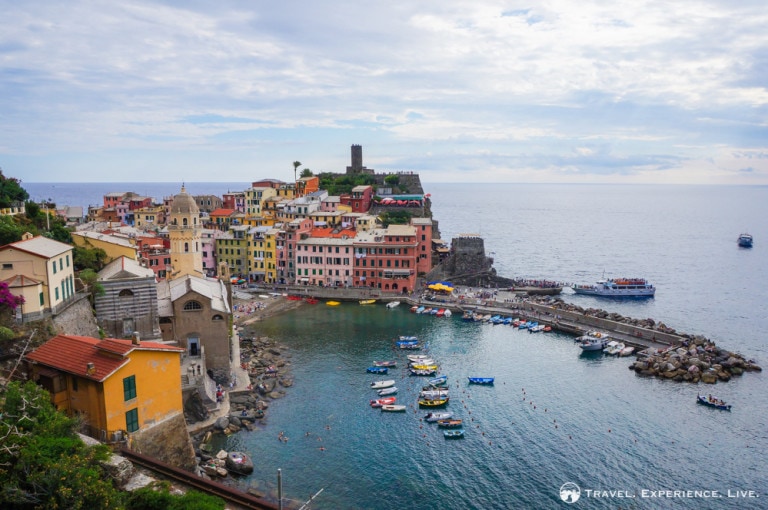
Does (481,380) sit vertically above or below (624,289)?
below

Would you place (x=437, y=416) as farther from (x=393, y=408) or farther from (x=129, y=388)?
(x=129, y=388)

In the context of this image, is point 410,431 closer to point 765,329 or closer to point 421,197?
point 765,329

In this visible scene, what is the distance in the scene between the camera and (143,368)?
29.5 metres

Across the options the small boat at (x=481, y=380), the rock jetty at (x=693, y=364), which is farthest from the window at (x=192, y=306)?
the rock jetty at (x=693, y=364)

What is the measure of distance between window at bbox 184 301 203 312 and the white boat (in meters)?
45.1

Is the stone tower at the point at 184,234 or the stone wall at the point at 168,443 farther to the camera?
the stone tower at the point at 184,234

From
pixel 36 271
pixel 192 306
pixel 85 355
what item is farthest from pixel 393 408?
pixel 36 271

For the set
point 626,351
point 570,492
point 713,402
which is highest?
point 626,351

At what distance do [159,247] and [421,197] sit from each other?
61337 millimetres

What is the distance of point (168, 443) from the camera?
3128cm

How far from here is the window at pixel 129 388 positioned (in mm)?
28656

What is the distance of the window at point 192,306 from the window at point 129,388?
54.3 feet

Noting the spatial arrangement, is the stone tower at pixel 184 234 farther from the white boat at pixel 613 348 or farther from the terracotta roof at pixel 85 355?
the white boat at pixel 613 348

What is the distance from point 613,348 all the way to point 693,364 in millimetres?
8658
